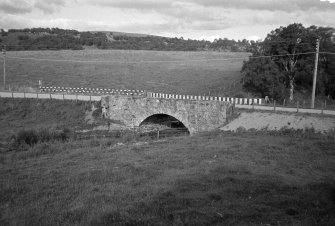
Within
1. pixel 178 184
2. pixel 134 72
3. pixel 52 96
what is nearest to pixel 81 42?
pixel 134 72

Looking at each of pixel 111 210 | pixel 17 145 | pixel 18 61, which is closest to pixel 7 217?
pixel 111 210

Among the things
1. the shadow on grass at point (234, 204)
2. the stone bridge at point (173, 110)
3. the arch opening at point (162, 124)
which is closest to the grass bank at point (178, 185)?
the shadow on grass at point (234, 204)

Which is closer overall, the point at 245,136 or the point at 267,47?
the point at 245,136

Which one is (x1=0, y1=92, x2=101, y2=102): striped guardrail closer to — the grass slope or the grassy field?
the grass slope

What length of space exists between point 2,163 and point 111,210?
10.4m

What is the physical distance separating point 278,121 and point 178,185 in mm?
15235

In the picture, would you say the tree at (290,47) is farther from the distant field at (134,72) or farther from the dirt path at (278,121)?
the dirt path at (278,121)

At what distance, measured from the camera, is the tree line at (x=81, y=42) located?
308 ft

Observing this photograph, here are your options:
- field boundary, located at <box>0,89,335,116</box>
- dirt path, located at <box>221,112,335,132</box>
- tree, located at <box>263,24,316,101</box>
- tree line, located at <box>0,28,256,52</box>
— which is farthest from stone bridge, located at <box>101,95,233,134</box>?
tree line, located at <box>0,28,256,52</box>

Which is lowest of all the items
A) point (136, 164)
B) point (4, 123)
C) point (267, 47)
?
point (4, 123)

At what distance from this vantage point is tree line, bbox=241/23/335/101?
119 ft

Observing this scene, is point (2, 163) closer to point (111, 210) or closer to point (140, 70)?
point (111, 210)

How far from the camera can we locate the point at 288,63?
130ft

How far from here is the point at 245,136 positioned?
2270 cm
